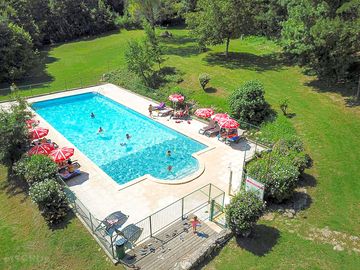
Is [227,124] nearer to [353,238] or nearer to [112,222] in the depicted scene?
[353,238]

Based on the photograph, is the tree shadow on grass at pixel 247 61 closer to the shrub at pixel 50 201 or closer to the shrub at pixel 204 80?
the shrub at pixel 204 80

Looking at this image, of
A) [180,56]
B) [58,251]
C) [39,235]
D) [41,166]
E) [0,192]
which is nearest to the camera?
[58,251]

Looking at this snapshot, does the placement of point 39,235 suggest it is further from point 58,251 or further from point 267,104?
point 267,104

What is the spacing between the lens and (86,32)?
68.2 meters

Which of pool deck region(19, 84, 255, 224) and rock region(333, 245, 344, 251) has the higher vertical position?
rock region(333, 245, 344, 251)

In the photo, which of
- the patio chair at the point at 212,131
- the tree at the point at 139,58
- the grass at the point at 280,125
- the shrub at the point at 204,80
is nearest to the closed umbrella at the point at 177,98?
the grass at the point at 280,125

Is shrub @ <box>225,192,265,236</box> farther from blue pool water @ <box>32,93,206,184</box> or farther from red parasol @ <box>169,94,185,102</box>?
red parasol @ <box>169,94,185,102</box>

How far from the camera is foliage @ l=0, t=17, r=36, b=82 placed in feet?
128

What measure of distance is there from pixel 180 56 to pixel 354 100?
84.3 ft

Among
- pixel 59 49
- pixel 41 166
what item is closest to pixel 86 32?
pixel 59 49

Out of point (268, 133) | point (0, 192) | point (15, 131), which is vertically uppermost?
point (15, 131)

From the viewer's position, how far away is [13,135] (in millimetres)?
20875

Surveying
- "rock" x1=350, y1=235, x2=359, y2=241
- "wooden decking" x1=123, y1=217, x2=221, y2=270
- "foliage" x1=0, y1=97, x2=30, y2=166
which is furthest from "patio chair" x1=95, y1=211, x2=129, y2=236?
"rock" x1=350, y1=235, x2=359, y2=241

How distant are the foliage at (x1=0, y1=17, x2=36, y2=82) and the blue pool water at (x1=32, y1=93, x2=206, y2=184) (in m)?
8.62
